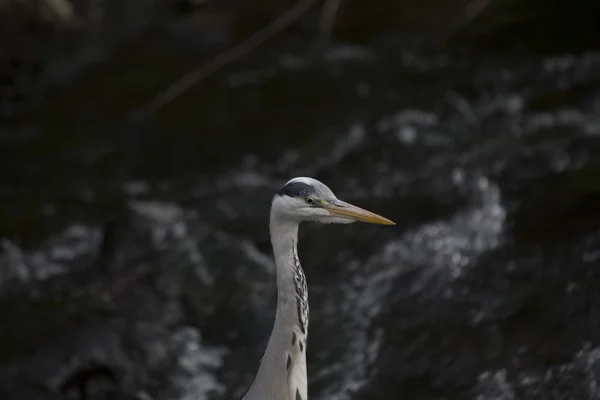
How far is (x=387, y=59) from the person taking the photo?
844 cm

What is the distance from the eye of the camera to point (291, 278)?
13.5 feet

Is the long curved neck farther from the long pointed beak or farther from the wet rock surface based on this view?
the wet rock surface

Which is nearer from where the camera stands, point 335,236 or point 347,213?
point 347,213

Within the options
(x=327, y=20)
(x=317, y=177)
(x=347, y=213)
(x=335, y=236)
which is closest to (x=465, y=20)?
(x=327, y=20)

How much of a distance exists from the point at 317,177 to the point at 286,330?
3043 millimetres

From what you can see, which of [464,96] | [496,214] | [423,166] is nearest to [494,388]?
[496,214]

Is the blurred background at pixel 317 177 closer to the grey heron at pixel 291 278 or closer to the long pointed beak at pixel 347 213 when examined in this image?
the grey heron at pixel 291 278

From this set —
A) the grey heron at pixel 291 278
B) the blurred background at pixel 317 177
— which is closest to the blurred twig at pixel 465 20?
the blurred background at pixel 317 177

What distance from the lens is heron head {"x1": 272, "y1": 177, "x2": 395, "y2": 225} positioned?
4016 mm

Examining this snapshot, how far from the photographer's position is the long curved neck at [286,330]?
13.5ft

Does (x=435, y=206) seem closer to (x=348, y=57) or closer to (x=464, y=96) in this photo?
(x=464, y=96)

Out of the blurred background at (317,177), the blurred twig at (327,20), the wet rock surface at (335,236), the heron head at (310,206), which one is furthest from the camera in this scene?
the blurred twig at (327,20)

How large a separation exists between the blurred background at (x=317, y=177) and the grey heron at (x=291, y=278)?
905 millimetres

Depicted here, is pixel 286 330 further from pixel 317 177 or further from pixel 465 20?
pixel 465 20
